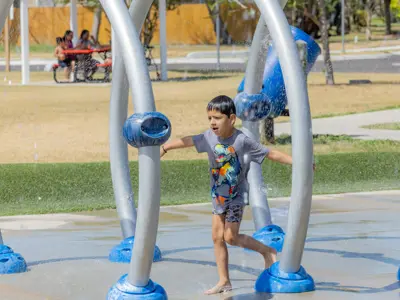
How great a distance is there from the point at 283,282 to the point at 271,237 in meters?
1.20

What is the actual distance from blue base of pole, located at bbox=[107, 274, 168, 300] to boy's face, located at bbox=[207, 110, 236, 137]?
0.98 metres

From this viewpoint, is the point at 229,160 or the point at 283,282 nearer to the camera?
the point at 283,282

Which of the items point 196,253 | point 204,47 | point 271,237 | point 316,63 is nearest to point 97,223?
point 196,253

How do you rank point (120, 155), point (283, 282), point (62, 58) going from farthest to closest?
point (62, 58) → point (120, 155) → point (283, 282)

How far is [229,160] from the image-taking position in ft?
A: 17.8

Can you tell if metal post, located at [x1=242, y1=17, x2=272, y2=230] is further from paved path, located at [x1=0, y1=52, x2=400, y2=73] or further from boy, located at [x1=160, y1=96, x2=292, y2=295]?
paved path, located at [x1=0, y1=52, x2=400, y2=73]

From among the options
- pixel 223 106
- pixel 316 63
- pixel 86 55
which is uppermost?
pixel 223 106

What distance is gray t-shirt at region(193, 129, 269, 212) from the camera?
214 inches

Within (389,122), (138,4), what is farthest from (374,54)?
(138,4)

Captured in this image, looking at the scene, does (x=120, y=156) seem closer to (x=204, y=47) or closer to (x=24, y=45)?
(x=24, y=45)

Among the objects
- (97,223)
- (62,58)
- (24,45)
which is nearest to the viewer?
(97,223)

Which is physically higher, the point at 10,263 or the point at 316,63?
the point at 10,263

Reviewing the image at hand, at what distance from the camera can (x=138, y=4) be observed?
615 centimetres

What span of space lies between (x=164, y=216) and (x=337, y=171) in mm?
3373
